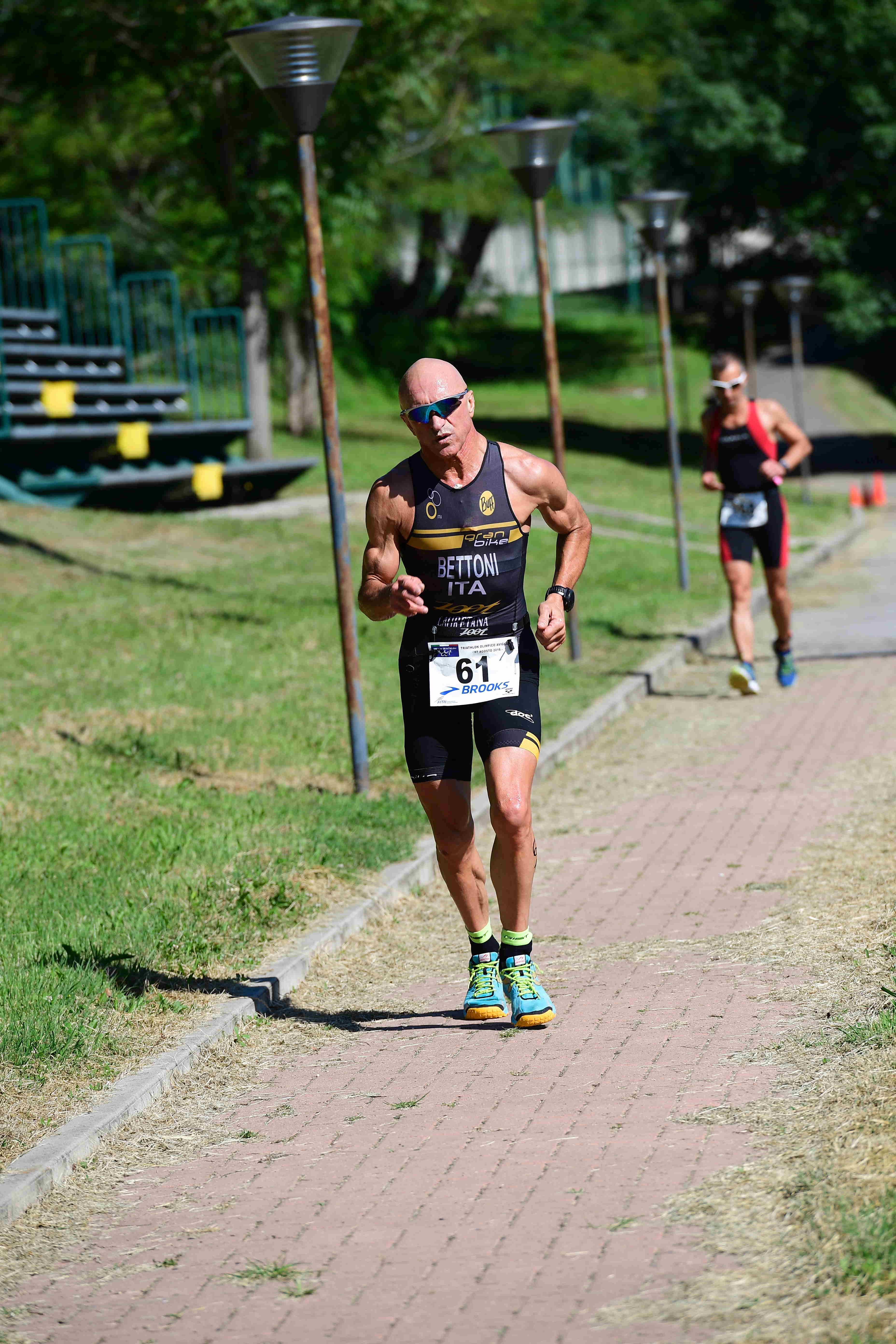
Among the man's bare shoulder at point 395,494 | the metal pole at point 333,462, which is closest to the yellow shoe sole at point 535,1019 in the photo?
the man's bare shoulder at point 395,494

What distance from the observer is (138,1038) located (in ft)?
18.4

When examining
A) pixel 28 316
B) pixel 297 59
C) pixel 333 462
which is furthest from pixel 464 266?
pixel 333 462

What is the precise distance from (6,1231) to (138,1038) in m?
1.30

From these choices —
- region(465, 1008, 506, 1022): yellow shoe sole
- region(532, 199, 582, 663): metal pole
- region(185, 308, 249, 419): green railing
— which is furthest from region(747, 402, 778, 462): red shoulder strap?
region(185, 308, 249, 419): green railing

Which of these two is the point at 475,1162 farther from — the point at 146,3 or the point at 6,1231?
the point at 146,3

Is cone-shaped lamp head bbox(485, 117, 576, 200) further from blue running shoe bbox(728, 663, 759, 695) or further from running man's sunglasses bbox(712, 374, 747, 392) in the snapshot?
blue running shoe bbox(728, 663, 759, 695)

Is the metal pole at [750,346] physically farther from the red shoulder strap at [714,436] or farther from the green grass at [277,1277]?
the green grass at [277,1277]

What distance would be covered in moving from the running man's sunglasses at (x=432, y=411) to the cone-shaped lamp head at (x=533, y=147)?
24.4 ft

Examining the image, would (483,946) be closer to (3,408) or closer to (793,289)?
(3,408)

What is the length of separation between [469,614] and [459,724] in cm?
38

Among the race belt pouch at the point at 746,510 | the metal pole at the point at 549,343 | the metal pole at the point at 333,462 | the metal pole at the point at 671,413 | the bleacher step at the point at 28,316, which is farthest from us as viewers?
the bleacher step at the point at 28,316

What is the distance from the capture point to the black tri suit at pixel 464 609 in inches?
212

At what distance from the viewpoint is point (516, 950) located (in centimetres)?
566

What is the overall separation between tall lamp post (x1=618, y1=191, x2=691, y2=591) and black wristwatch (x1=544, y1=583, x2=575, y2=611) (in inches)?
425
